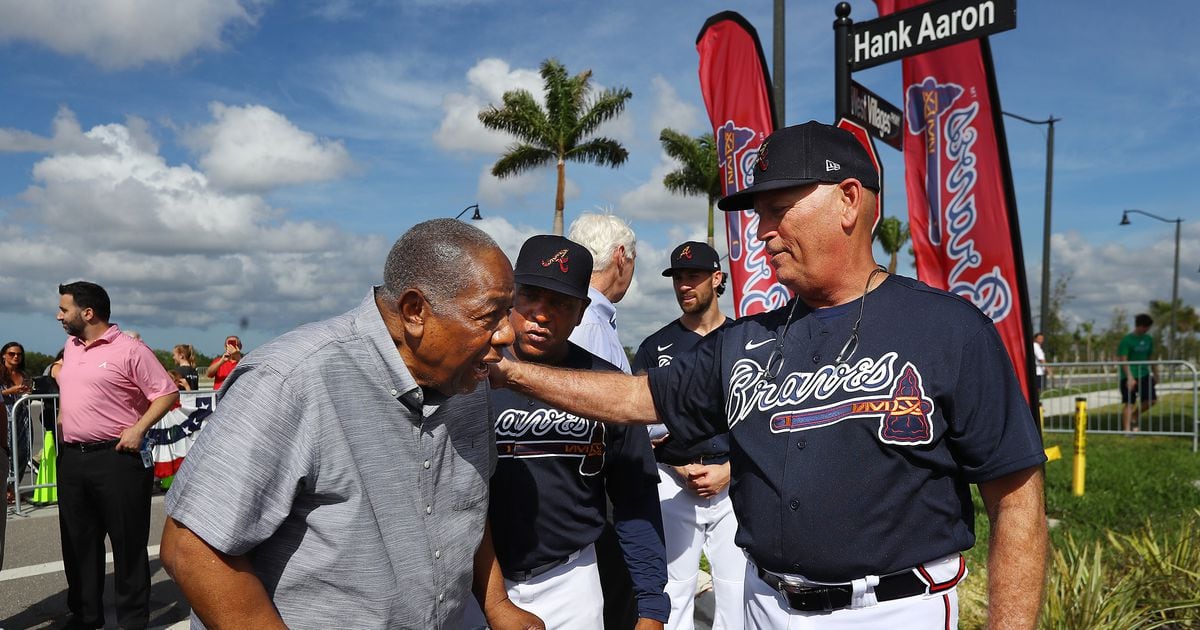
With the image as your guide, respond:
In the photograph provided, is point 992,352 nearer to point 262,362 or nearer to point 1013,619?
point 1013,619

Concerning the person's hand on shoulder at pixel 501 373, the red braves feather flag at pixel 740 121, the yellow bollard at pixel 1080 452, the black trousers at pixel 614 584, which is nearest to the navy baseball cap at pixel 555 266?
the person's hand on shoulder at pixel 501 373

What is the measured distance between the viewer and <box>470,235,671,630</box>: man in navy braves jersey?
3.01 meters

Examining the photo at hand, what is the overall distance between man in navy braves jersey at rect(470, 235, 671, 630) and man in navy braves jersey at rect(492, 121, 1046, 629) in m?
0.76

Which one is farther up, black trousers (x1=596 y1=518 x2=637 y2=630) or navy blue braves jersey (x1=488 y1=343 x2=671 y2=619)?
navy blue braves jersey (x1=488 y1=343 x2=671 y2=619)

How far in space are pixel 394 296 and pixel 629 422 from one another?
3.70ft

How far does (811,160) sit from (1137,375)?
49.0 ft

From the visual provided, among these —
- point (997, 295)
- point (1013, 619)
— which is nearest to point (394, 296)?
point (1013, 619)

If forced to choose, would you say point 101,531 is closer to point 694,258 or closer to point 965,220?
point 694,258

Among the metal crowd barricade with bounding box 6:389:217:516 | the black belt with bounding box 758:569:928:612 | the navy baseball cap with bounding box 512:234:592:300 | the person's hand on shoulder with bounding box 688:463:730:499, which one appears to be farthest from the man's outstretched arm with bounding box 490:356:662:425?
the metal crowd barricade with bounding box 6:389:217:516

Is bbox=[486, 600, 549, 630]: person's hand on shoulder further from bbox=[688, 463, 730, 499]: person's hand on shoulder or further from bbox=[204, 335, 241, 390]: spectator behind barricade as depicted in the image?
bbox=[204, 335, 241, 390]: spectator behind barricade

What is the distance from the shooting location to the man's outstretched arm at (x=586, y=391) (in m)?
2.79

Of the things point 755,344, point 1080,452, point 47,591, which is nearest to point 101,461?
point 47,591

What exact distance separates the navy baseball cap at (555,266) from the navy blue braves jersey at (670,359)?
1.34 m

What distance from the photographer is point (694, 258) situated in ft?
17.2
